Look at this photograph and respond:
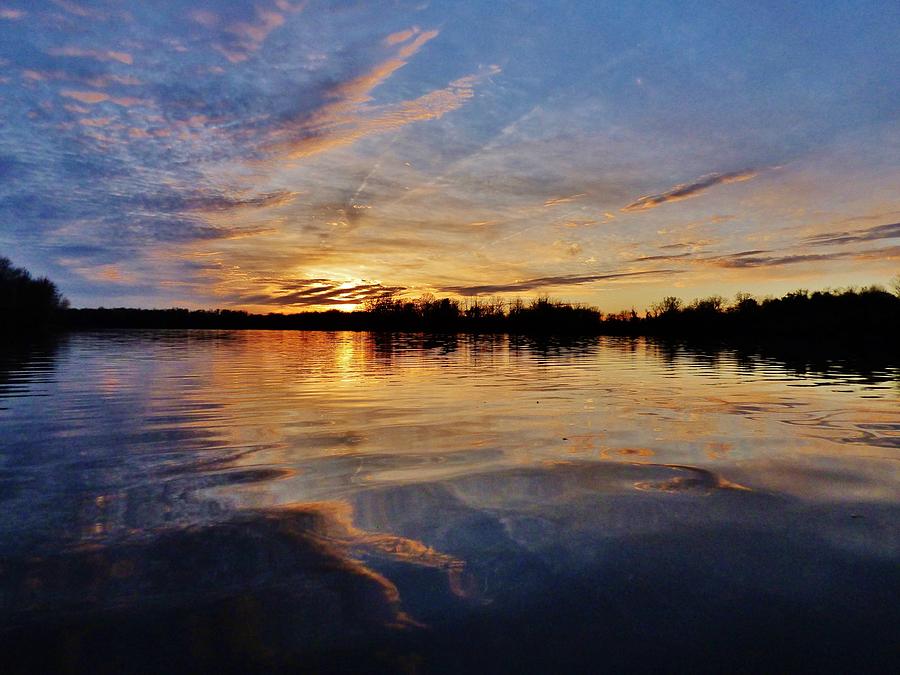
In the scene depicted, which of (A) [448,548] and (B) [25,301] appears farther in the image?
(B) [25,301]

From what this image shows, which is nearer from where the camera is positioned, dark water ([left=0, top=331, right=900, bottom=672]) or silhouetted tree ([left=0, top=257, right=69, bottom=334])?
dark water ([left=0, top=331, right=900, bottom=672])

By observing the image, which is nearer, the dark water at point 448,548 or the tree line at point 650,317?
the dark water at point 448,548

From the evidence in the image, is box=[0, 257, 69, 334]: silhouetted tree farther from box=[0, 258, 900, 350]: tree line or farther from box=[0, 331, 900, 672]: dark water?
box=[0, 331, 900, 672]: dark water

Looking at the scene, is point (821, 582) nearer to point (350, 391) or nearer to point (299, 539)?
point (299, 539)

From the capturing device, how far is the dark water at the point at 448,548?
10.8 ft

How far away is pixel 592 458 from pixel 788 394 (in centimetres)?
1195

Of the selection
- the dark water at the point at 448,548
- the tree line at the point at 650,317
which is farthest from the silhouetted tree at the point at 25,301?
the dark water at the point at 448,548

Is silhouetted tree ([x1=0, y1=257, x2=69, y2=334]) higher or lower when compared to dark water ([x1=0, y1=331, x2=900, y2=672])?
higher

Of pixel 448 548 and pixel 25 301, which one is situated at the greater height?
pixel 25 301

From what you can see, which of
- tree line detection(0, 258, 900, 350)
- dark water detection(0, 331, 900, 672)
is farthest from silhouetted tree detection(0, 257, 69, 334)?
dark water detection(0, 331, 900, 672)

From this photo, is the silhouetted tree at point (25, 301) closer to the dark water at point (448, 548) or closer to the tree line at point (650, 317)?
the tree line at point (650, 317)

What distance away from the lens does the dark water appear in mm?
3305

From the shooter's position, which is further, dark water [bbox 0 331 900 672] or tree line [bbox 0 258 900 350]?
tree line [bbox 0 258 900 350]

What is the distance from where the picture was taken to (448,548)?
186 inches
